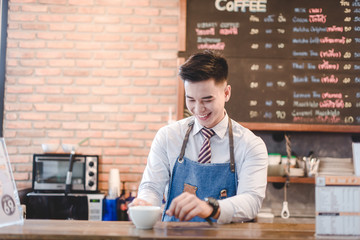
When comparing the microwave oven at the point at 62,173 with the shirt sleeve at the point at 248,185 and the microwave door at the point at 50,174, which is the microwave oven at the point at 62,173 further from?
the shirt sleeve at the point at 248,185

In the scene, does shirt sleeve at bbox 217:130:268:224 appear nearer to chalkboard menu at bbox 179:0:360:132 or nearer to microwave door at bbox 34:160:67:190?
chalkboard menu at bbox 179:0:360:132

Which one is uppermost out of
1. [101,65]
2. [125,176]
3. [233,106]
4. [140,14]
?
[140,14]

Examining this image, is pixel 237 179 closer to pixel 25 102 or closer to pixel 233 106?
pixel 233 106

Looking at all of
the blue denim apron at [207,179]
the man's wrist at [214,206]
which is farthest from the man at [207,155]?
the man's wrist at [214,206]

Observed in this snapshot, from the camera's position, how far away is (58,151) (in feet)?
12.3

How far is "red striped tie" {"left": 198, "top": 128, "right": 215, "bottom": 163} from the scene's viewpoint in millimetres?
2041

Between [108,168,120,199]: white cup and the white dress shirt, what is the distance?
1.49 m

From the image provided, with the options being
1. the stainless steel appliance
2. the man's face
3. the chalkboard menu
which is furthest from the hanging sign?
the chalkboard menu

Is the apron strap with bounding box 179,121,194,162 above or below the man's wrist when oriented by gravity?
above

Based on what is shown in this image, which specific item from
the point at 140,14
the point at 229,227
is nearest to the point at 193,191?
the point at 229,227

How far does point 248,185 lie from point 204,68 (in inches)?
23.9

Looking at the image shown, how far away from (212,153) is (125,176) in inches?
75.3

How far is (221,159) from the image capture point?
6.72 ft

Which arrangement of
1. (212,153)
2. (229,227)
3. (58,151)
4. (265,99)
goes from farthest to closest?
(58,151) → (265,99) → (212,153) → (229,227)
